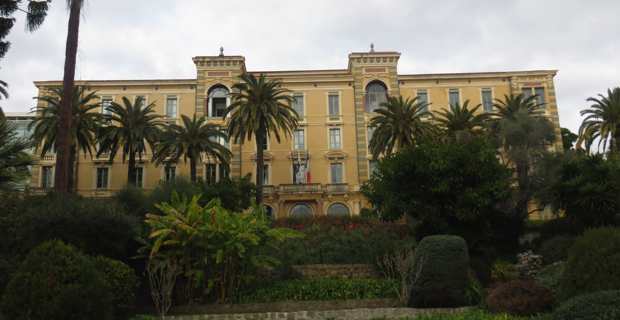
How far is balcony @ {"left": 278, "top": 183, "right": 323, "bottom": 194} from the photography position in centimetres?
4134

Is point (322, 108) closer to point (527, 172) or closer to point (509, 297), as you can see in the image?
point (527, 172)

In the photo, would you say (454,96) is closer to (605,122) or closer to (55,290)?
(605,122)

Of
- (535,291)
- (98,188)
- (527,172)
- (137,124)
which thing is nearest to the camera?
(535,291)

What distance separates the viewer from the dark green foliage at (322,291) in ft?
56.6

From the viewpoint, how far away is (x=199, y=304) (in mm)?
16922

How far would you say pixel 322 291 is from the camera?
57.4ft

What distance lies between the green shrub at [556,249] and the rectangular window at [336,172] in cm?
2187

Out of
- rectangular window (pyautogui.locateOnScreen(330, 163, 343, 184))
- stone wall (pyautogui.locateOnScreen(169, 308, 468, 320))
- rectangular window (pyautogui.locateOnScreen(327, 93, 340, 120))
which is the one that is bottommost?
stone wall (pyautogui.locateOnScreen(169, 308, 468, 320))

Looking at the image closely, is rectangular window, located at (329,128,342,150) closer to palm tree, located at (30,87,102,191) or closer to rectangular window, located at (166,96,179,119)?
rectangular window, located at (166,96,179,119)

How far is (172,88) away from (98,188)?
31.7 feet

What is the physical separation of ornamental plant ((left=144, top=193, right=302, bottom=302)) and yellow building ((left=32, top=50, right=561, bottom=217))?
25.3 m

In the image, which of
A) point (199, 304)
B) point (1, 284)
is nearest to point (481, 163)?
point (199, 304)

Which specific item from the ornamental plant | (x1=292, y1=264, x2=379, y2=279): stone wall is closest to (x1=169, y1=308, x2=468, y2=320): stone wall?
the ornamental plant

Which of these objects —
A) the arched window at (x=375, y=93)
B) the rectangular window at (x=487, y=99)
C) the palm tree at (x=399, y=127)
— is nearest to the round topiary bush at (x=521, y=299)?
the palm tree at (x=399, y=127)
